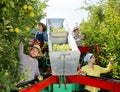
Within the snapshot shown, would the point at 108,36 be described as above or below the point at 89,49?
above

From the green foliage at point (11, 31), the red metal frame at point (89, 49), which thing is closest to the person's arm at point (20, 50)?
the green foliage at point (11, 31)

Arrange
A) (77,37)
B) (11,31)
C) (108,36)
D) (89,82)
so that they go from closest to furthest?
(11,31) → (89,82) → (108,36) → (77,37)

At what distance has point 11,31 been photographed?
5445 mm

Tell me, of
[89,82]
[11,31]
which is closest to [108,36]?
[89,82]

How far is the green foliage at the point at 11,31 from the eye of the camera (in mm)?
5262

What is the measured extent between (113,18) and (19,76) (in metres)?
5.75

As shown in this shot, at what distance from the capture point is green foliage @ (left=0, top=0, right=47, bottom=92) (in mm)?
5262

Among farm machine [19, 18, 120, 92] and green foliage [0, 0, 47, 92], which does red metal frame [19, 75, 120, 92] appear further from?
green foliage [0, 0, 47, 92]

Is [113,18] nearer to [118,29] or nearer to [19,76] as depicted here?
[118,29]

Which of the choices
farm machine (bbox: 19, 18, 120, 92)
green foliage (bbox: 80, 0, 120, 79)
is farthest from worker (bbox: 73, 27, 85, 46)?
farm machine (bbox: 19, 18, 120, 92)

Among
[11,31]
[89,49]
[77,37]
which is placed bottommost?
[89,49]

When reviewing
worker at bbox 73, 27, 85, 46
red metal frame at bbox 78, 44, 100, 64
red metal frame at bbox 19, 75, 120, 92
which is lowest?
red metal frame at bbox 19, 75, 120, 92

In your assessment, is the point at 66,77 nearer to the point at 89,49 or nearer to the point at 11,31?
the point at 11,31

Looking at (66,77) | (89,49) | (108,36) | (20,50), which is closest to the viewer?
(20,50)
